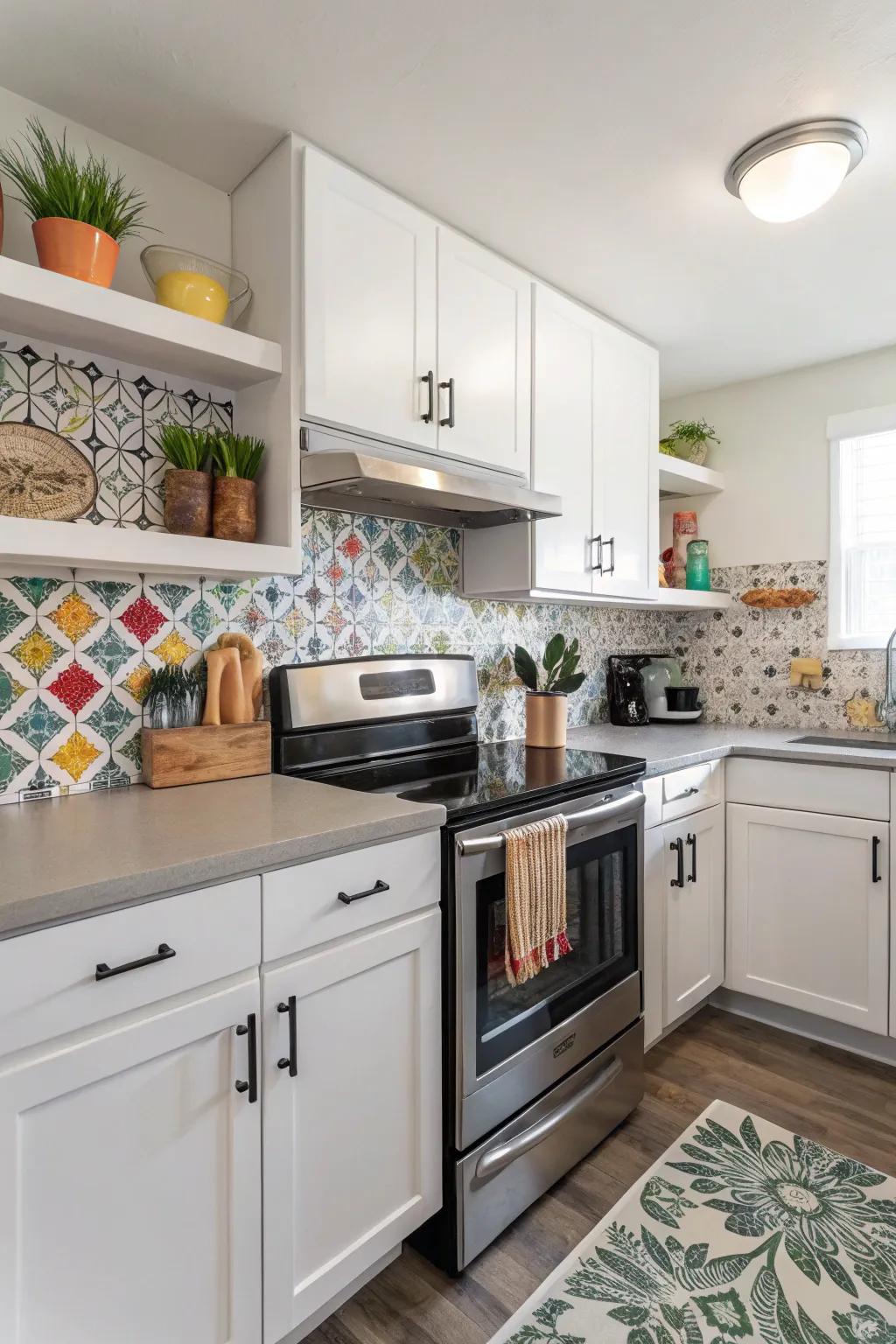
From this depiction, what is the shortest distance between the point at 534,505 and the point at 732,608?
1.64m

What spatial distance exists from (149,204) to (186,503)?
2.36ft

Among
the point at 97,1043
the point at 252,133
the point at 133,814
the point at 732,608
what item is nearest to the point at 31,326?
the point at 252,133

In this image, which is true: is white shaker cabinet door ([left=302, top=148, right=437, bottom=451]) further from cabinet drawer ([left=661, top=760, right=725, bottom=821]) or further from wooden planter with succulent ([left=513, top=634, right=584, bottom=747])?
cabinet drawer ([left=661, top=760, right=725, bottom=821])

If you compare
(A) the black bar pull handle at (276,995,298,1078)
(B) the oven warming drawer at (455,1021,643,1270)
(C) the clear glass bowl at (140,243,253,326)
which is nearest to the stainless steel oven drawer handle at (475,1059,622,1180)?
(B) the oven warming drawer at (455,1021,643,1270)

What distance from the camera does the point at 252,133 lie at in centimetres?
160

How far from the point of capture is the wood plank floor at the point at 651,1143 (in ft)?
4.54

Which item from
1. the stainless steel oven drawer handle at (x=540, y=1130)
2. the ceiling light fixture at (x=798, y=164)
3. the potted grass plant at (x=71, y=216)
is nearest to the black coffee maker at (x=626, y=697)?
the stainless steel oven drawer handle at (x=540, y=1130)

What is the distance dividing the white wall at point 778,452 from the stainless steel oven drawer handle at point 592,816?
5.50 feet

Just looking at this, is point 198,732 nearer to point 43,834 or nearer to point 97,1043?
point 43,834

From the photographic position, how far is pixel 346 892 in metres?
1.27

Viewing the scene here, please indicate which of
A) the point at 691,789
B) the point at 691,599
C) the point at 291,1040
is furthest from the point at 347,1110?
the point at 691,599

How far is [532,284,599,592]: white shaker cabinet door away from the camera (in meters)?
2.21

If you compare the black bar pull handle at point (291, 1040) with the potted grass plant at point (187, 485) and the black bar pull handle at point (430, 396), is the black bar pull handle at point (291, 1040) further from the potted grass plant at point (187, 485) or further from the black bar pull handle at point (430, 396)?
the black bar pull handle at point (430, 396)

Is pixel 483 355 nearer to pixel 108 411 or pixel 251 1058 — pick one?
pixel 108 411
